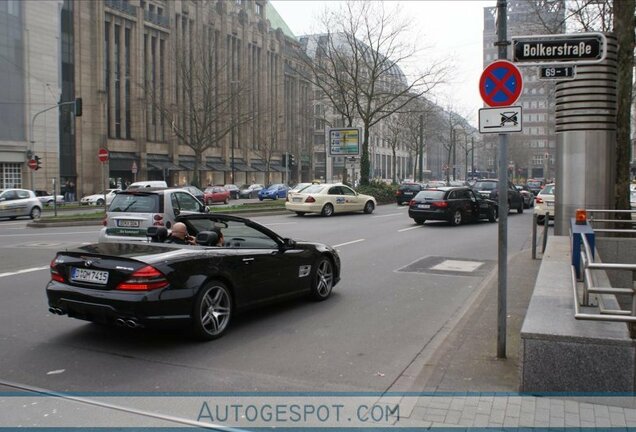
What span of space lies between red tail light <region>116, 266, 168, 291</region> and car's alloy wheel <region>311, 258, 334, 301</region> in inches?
116

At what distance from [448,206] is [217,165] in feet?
173

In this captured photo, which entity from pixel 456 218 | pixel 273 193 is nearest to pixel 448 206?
pixel 456 218

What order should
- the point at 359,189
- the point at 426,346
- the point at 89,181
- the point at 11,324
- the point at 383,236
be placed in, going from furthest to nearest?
the point at 89,181 < the point at 359,189 < the point at 383,236 < the point at 11,324 < the point at 426,346

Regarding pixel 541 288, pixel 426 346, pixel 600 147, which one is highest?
pixel 600 147

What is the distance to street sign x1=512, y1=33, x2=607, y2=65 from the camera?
18.6 feet

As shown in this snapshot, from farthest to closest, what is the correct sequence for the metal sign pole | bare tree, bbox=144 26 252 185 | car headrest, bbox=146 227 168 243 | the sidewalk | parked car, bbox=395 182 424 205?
bare tree, bbox=144 26 252 185 < parked car, bbox=395 182 424 205 < car headrest, bbox=146 227 168 243 < the metal sign pole < the sidewalk

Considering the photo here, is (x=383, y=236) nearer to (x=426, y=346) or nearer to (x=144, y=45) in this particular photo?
(x=426, y=346)

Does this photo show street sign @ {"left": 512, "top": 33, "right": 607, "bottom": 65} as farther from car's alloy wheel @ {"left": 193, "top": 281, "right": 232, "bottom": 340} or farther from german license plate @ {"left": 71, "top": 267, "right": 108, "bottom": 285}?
german license plate @ {"left": 71, "top": 267, "right": 108, "bottom": 285}

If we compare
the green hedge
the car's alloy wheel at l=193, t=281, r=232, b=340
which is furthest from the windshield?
the car's alloy wheel at l=193, t=281, r=232, b=340

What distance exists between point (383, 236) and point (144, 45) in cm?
5022

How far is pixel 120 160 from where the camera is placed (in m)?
57.2

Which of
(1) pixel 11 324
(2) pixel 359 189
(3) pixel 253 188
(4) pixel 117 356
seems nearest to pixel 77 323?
(1) pixel 11 324

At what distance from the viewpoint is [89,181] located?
178 ft

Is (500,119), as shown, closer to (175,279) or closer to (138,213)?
(175,279)
